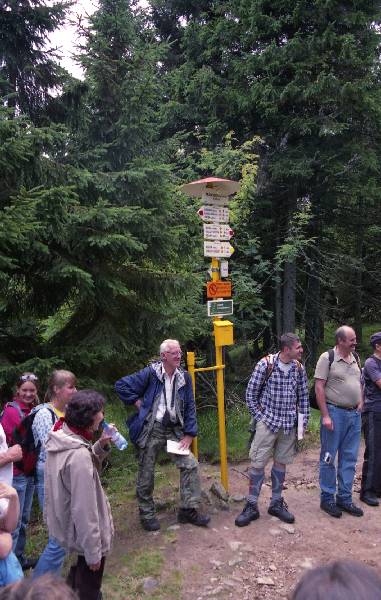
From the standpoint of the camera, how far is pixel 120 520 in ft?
17.5

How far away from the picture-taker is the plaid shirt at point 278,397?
16.5 ft

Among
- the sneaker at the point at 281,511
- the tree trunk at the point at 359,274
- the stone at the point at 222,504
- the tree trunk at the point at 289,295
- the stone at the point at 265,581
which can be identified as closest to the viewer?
the stone at the point at 265,581

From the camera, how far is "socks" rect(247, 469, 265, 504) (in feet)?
16.7

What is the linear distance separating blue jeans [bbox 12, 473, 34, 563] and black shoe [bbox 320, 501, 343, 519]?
10.3 ft

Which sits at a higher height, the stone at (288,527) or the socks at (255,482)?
the socks at (255,482)

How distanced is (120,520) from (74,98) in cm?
526

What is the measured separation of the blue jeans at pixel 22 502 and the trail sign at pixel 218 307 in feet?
8.26

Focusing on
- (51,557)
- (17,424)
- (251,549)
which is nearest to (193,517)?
(251,549)

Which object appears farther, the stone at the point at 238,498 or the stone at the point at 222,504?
the stone at the point at 238,498

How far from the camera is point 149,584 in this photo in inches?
159

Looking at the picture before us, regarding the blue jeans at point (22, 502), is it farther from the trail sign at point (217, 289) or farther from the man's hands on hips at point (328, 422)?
the man's hands on hips at point (328, 422)

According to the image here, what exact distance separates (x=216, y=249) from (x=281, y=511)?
297 centimetres

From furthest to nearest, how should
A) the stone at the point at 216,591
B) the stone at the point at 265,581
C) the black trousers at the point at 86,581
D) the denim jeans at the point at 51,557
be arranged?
the stone at the point at 265,581 < the stone at the point at 216,591 < the denim jeans at the point at 51,557 < the black trousers at the point at 86,581

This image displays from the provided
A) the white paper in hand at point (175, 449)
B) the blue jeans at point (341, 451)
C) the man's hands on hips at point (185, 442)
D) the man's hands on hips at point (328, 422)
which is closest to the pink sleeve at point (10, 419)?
the white paper in hand at point (175, 449)
